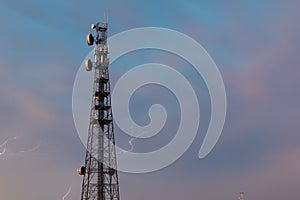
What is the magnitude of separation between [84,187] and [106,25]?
30.7 m

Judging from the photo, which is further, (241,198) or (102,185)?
(241,198)

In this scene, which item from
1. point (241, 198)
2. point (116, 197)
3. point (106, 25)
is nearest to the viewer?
point (116, 197)

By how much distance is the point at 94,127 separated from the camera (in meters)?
96.8

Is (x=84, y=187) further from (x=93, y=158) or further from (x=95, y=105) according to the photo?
(x=95, y=105)

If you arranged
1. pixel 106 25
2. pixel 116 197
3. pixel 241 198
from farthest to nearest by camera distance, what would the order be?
pixel 241 198
pixel 106 25
pixel 116 197

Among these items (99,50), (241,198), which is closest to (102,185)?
(99,50)

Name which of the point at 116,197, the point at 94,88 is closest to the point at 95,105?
the point at 94,88

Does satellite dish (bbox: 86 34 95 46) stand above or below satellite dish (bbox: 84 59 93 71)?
above

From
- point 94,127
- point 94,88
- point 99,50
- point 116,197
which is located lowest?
point 116,197

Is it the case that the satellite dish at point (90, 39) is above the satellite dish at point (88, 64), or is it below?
above

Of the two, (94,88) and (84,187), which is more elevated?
(94,88)

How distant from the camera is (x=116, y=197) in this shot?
93625mm

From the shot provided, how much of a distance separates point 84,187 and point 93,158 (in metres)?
5.37

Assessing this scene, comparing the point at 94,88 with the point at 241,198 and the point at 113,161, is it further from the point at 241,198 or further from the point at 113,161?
the point at 241,198
